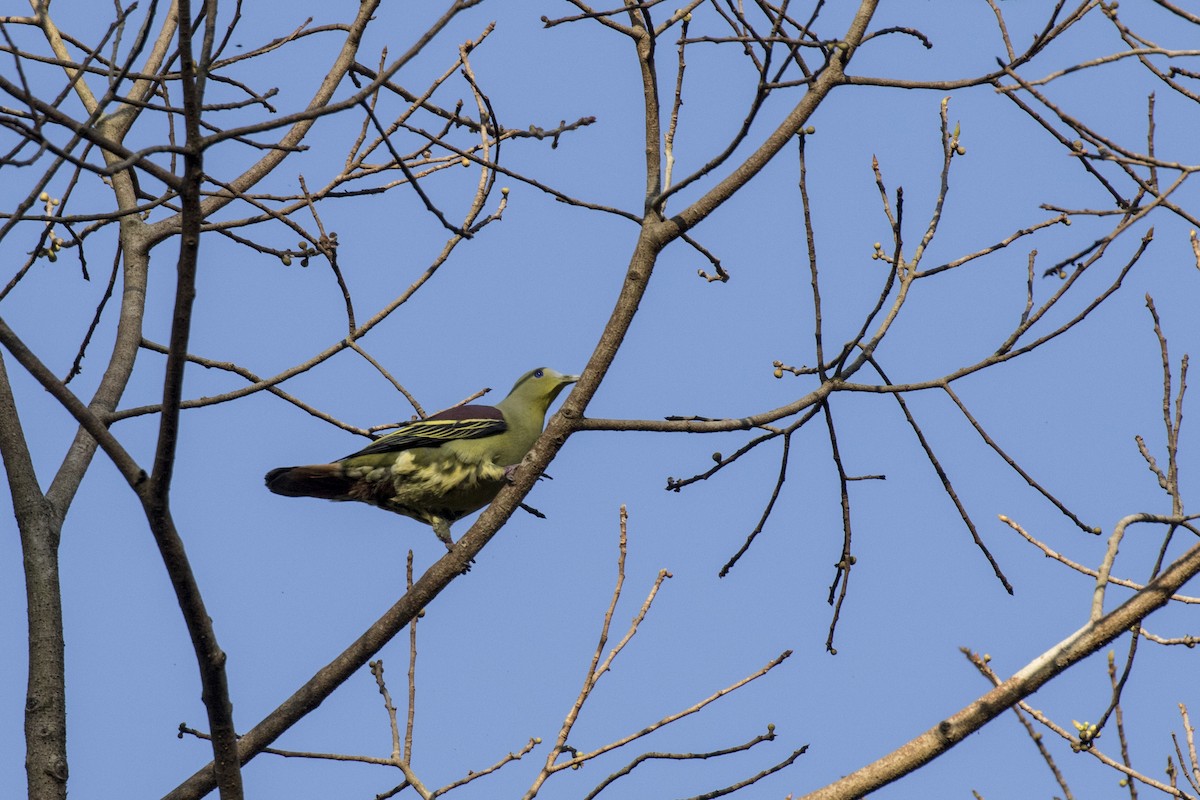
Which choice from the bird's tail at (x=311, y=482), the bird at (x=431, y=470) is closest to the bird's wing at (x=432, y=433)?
the bird at (x=431, y=470)

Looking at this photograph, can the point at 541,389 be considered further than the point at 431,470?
Yes

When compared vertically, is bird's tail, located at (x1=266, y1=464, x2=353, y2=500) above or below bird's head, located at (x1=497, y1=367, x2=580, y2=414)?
below

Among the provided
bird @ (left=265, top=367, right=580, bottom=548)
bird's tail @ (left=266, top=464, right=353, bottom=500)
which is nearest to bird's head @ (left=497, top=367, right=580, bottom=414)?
bird @ (left=265, top=367, right=580, bottom=548)

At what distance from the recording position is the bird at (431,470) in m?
6.67

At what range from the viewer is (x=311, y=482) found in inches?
263

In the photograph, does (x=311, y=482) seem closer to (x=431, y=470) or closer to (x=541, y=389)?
(x=431, y=470)

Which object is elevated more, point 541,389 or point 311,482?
point 541,389

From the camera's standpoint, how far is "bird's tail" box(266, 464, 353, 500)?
6.52 meters

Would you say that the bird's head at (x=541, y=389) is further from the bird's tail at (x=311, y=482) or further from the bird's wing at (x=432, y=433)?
the bird's tail at (x=311, y=482)

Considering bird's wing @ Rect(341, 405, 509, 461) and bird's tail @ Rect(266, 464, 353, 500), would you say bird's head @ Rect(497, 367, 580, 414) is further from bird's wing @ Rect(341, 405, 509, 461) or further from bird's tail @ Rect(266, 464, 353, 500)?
bird's tail @ Rect(266, 464, 353, 500)

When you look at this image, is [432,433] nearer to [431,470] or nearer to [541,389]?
[431,470]

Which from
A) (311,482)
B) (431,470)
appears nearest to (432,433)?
(431,470)

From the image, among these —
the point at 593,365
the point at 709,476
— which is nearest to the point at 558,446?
the point at 593,365

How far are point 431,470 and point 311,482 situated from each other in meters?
0.65
